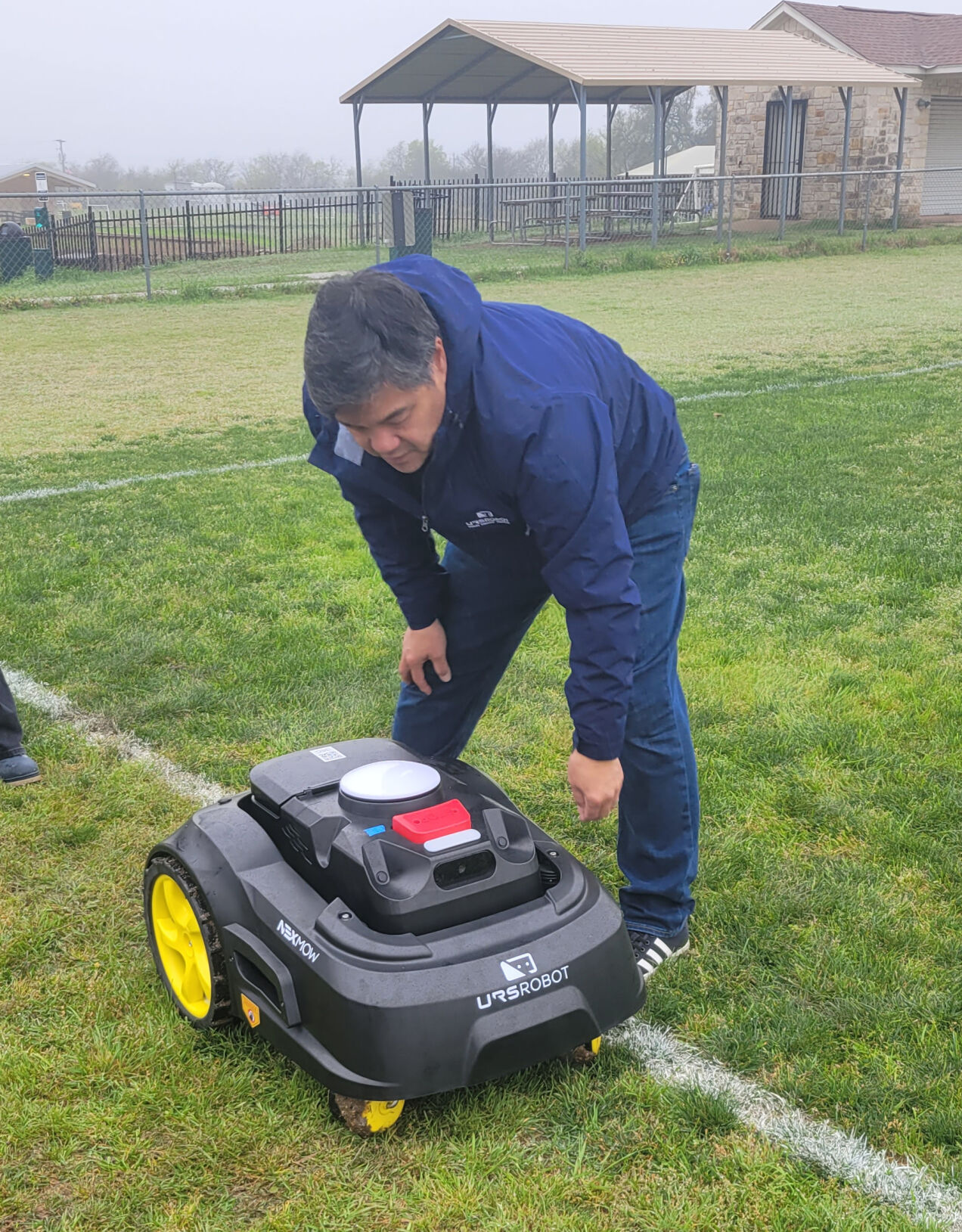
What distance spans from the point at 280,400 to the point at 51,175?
81.2 metres

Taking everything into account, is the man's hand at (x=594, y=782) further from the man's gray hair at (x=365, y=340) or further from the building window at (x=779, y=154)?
the building window at (x=779, y=154)

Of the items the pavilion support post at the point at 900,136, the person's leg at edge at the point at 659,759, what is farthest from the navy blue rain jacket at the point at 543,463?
the pavilion support post at the point at 900,136

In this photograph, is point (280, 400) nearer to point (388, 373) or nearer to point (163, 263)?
point (388, 373)

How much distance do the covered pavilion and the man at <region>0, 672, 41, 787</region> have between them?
63.3 feet

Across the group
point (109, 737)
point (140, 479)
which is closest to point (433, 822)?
point (109, 737)

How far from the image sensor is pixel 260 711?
12.4ft

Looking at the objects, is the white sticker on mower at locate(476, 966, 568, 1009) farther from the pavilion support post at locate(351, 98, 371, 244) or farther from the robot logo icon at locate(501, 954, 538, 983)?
the pavilion support post at locate(351, 98, 371, 244)

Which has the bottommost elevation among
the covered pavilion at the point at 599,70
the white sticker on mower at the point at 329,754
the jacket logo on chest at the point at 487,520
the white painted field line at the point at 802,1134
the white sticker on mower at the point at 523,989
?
the white painted field line at the point at 802,1134

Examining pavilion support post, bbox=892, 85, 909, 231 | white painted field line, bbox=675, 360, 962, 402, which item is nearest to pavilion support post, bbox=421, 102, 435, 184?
pavilion support post, bbox=892, 85, 909, 231

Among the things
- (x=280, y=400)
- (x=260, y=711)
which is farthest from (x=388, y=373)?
(x=280, y=400)

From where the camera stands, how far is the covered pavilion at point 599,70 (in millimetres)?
23922

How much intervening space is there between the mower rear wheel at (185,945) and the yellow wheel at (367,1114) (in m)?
0.32

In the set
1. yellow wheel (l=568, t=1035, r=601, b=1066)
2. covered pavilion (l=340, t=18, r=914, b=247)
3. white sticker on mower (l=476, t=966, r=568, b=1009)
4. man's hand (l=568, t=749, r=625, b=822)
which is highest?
covered pavilion (l=340, t=18, r=914, b=247)

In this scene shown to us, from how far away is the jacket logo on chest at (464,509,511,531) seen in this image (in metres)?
2.11
